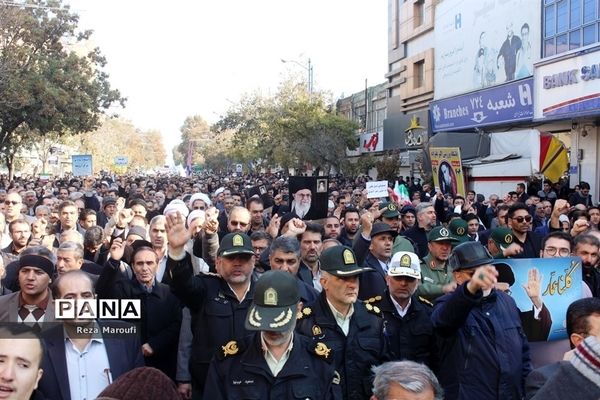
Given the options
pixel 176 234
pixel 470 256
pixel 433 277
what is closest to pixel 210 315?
pixel 176 234

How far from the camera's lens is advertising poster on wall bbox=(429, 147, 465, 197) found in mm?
14375

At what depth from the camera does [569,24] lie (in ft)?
67.0

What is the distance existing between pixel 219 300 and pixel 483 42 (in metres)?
24.8

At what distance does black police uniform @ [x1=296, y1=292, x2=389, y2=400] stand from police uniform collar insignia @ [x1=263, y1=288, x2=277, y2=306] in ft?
1.67

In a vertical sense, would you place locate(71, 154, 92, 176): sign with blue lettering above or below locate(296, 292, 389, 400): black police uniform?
above

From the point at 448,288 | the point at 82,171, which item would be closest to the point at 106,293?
the point at 448,288

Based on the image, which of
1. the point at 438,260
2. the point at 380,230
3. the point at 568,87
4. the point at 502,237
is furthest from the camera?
the point at 568,87

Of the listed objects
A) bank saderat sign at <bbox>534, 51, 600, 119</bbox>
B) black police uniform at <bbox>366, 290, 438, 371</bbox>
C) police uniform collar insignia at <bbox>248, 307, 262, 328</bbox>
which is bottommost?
black police uniform at <bbox>366, 290, 438, 371</bbox>

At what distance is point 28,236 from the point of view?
7348mm

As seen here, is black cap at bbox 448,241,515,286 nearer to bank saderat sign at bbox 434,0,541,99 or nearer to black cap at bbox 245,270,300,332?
black cap at bbox 245,270,300,332

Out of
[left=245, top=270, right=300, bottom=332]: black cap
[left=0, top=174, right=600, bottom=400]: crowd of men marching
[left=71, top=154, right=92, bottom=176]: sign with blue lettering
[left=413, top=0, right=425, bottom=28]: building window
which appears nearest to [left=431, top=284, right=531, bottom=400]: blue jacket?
[left=0, top=174, right=600, bottom=400]: crowd of men marching

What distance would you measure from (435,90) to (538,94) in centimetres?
1493

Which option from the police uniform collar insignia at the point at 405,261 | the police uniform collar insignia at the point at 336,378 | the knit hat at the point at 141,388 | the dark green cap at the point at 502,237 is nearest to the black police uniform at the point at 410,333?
the police uniform collar insignia at the point at 405,261

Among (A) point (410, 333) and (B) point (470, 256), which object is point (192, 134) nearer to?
(A) point (410, 333)
